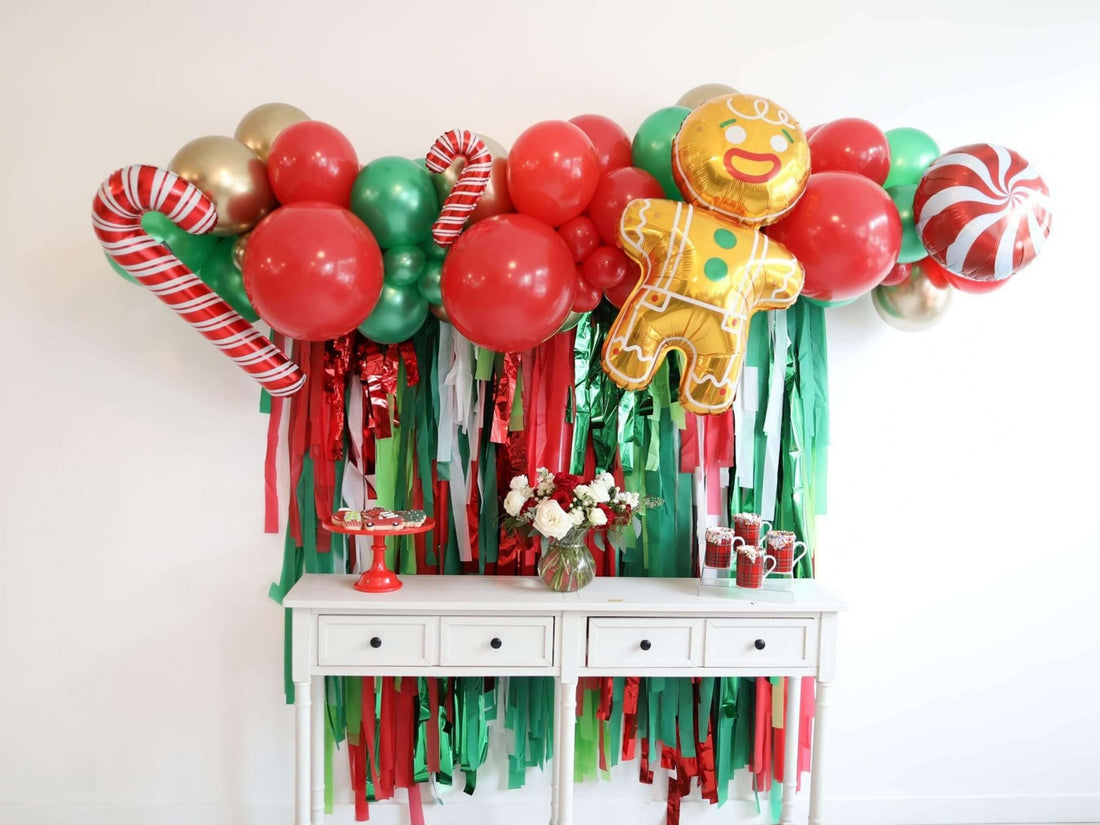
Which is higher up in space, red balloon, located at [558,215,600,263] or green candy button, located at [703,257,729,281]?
red balloon, located at [558,215,600,263]

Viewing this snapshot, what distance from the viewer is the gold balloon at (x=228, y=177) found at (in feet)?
6.15

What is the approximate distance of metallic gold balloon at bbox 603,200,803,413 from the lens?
1.84 m

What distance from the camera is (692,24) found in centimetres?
242

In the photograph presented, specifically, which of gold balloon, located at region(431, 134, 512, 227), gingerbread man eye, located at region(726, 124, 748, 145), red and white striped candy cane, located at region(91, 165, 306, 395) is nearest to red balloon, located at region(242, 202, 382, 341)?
red and white striped candy cane, located at region(91, 165, 306, 395)

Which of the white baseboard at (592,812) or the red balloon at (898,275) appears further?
the white baseboard at (592,812)

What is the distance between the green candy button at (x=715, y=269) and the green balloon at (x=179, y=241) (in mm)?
1186

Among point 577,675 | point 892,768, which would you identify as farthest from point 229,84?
point 892,768

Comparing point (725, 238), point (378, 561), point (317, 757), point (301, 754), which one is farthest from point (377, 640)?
point (725, 238)

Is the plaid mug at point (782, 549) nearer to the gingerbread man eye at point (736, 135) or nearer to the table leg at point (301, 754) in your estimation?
the gingerbread man eye at point (736, 135)

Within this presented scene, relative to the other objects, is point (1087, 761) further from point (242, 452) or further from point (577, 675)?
point (242, 452)

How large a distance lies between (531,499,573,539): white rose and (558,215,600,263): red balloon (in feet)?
2.07

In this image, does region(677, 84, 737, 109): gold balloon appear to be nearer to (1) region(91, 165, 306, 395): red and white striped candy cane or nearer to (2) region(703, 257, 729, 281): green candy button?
(2) region(703, 257, 729, 281): green candy button

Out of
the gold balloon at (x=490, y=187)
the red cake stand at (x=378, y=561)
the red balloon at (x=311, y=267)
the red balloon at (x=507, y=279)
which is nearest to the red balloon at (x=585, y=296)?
the red balloon at (x=507, y=279)

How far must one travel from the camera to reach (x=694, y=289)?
6.04 feet
